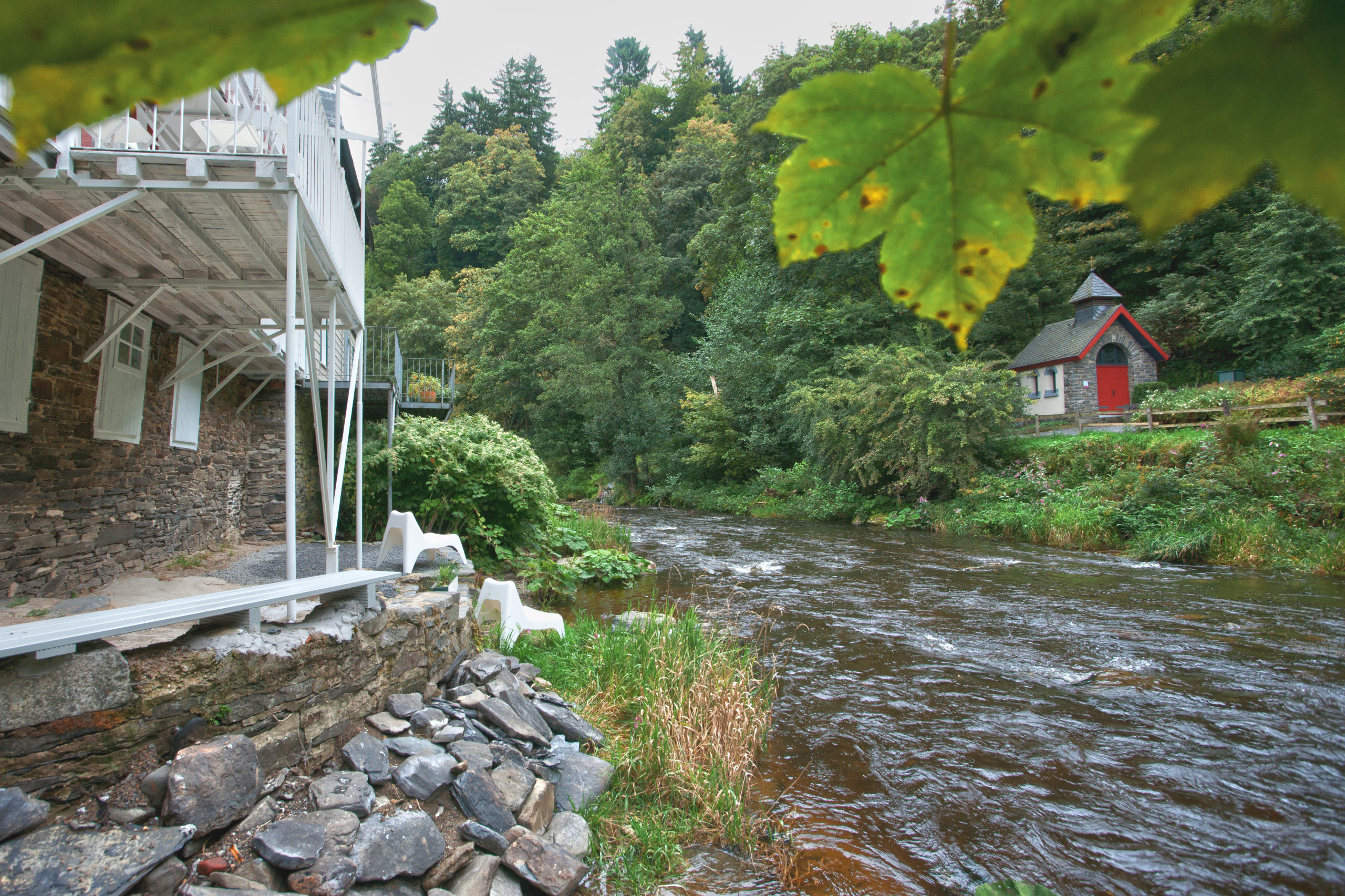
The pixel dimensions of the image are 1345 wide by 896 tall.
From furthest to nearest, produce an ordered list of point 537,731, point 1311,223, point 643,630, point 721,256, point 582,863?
1. point 721,256
2. point 1311,223
3. point 643,630
4. point 537,731
5. point 582,863

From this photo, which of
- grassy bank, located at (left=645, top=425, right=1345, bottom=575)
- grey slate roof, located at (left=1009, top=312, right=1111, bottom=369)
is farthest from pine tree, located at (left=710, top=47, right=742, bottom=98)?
grassy bank, located at (left=645, top=425, right=1345, bottom=575)

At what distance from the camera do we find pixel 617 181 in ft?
103

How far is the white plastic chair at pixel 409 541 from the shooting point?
259 inches

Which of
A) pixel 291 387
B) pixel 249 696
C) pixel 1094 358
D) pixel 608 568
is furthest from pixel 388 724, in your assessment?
pixel 1094 358

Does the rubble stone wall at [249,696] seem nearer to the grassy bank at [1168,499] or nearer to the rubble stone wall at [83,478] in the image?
the rubble stone wall at [83,478]

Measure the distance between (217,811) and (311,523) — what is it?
9.29m

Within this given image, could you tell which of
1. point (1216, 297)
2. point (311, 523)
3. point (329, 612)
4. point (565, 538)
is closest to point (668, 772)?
point (329, 612)

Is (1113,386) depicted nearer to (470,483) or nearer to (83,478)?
(470,483)

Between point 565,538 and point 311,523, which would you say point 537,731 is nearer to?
point 565,538

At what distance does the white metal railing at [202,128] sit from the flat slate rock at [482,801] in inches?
127

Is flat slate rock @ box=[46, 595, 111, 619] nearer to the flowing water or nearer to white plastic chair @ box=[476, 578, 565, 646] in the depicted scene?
white plastic chair @ box=[476, 578, 565, 646]

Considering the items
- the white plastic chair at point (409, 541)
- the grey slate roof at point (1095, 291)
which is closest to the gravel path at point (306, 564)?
the white plastic chair at point (409, 541)

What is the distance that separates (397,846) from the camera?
8.92 ft

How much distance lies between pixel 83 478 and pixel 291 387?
293 cm
